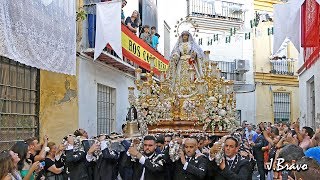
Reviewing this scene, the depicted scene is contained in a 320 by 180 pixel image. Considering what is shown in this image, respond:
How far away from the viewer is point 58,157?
8.17 meters

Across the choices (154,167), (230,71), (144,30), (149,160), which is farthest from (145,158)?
(230,71)

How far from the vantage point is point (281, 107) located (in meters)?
26.4

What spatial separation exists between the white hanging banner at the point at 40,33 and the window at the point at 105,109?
4290 mm

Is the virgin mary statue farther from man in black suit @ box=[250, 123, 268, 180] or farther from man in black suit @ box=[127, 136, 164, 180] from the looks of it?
man in black suit @ box=[127, 136, 164, 180]

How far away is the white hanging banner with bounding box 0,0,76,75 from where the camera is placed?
775 cm

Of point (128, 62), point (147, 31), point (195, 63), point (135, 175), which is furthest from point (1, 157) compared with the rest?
point (147, 31)

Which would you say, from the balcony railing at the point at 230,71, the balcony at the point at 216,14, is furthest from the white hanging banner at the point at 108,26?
the balcony railing at the point at 230,71

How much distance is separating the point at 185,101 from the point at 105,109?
388 cm

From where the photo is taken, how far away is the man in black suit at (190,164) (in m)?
6.29

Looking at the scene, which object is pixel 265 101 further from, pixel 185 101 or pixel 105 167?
pixel 105 167

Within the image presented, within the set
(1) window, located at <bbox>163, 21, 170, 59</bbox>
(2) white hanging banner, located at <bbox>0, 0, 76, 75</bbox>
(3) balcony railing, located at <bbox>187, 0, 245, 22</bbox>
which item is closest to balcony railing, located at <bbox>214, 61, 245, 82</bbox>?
(3) balcony railing, located at <bbox>187, 0, 245, 22</bbox>

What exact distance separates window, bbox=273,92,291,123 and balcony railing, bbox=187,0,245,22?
418 centimetres

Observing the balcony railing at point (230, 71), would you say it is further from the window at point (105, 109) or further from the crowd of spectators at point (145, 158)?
the crowd of spectators at point (145, 158)

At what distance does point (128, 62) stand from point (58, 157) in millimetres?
8555
